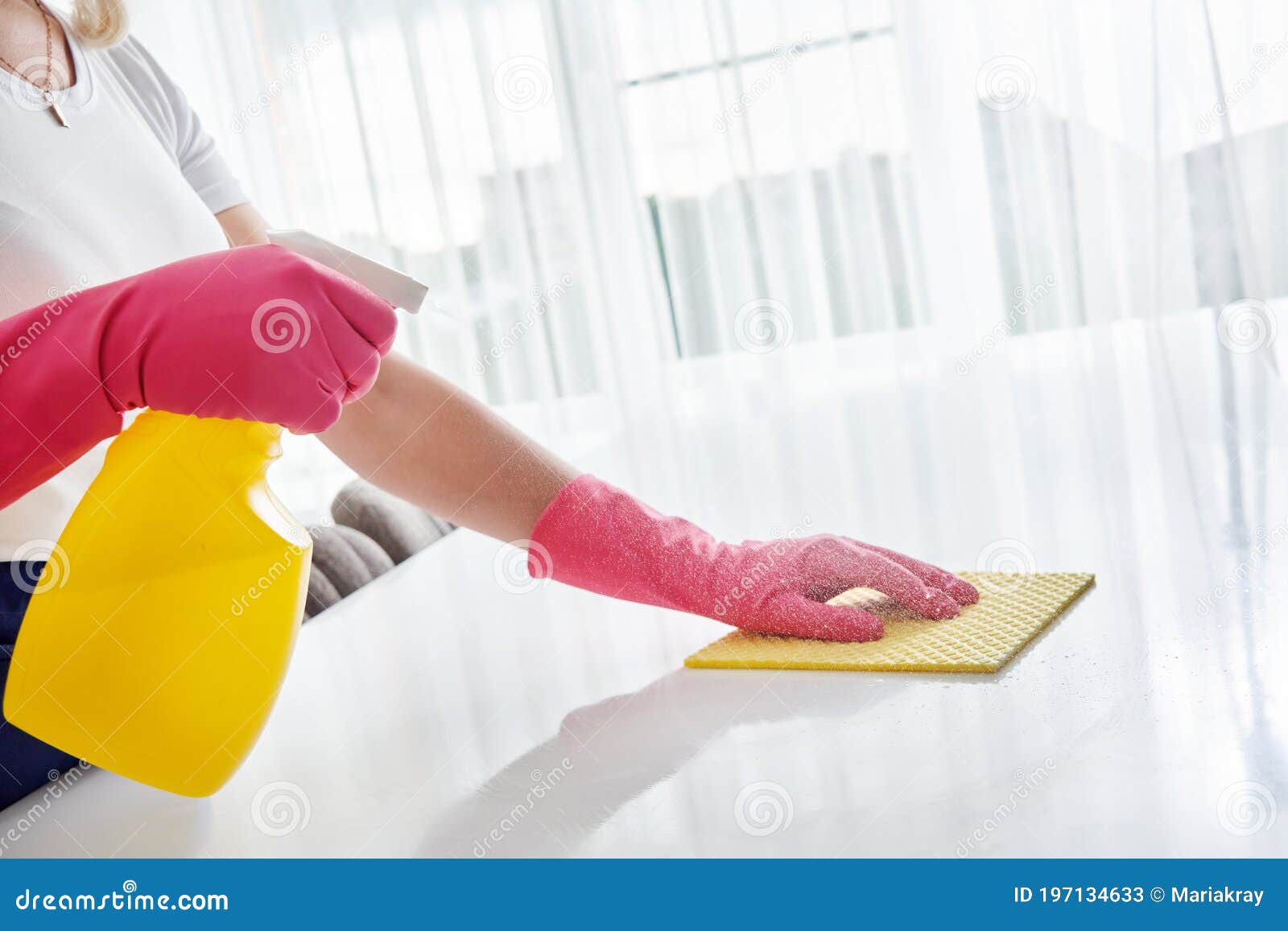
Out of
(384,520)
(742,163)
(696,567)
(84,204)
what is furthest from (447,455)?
(742,163)

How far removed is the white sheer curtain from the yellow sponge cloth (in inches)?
68.0

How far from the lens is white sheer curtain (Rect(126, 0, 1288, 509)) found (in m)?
2.49

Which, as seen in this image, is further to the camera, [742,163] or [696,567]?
[742,163]

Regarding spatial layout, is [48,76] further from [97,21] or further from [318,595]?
[318,595]

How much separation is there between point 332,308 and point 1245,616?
51 cm

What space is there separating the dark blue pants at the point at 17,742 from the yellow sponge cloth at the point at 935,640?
396 mm

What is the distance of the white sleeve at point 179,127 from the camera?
3.23ft

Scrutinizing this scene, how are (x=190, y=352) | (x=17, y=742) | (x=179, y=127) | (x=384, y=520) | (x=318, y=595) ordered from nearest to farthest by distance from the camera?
(x=190, y=352)
(x=17, y=742)
(x=179, y=127)
(x=318, y=595)
(x=384, y=520)

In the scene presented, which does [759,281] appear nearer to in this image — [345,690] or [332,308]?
[345,690]

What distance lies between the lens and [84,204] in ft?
2.77

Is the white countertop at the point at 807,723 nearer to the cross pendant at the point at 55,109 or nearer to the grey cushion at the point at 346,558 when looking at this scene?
the grey cushion at the point at 346,558

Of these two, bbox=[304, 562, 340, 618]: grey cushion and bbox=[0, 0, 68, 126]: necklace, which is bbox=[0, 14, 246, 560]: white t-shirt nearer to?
bbox=[0, 0, 68, 126]: necklace

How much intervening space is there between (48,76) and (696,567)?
0.56m

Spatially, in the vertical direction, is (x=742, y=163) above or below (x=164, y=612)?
above
